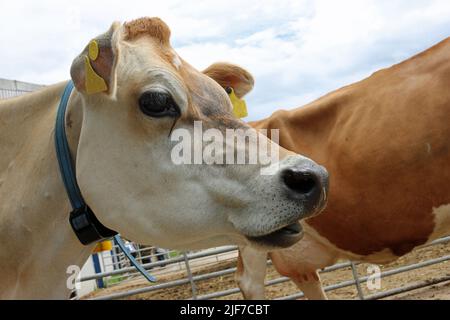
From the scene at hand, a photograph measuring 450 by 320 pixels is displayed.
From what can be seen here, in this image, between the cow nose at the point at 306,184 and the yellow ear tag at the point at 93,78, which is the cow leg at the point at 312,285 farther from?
the yellow ear tag at the point at 93,78

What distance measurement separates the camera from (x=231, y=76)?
2.76m

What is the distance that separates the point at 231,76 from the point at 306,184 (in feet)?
3.59

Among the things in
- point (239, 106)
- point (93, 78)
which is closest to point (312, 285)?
point (239, 106)

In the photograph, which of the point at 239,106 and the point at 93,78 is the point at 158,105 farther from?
the point at 239,106

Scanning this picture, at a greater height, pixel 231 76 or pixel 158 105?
pixel 231 76

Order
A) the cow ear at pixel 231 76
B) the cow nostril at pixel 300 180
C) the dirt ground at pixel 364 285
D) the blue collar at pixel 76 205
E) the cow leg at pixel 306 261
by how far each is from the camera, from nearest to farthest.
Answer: the cow nostril at pixel 300 180 < the blue collar at pixel 76 205 < the cow ear at pixel 231 76 < the cow leg at pixel 306 261 < the dirt ground at pixel 364 285

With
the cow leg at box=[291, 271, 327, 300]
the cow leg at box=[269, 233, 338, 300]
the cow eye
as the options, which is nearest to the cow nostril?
the cow eye

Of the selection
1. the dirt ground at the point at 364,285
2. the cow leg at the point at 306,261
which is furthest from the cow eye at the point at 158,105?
the dirt ground at the point at 364,285

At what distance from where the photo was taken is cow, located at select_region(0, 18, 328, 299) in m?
1.87

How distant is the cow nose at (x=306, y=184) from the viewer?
1.80 m

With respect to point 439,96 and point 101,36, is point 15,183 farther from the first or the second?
point 439,96

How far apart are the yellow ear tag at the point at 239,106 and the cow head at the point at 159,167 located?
2.25 feet

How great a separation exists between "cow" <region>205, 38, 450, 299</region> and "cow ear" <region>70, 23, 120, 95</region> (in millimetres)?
2411
